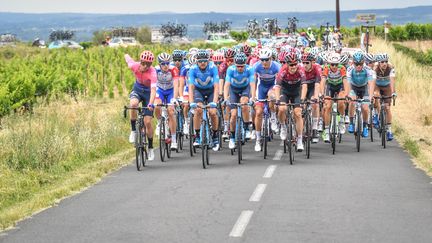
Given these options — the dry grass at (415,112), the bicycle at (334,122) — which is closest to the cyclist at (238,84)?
the bicycle at (334,122)

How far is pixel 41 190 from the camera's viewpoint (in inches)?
570

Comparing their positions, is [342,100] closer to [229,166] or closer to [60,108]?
[229,166]

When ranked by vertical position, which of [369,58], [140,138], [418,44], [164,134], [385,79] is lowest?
[418,44]

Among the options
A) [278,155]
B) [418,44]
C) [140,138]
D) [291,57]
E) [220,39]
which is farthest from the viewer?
[418,44]

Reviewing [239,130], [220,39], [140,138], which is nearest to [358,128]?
[239,130]

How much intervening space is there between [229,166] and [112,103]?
19.0 metres

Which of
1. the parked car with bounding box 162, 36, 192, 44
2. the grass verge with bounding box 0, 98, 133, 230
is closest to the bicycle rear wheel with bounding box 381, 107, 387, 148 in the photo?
the grass verge with bounding box 0, 98, 133, 230

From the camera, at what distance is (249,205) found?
1184 centimetres

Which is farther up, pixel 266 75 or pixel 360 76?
pixel 266 75

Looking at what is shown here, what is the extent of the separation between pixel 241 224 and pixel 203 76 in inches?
276

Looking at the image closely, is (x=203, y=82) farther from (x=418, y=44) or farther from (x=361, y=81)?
(x=418, y=44)

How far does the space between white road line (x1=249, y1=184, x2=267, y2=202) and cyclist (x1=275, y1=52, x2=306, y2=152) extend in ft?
11.3

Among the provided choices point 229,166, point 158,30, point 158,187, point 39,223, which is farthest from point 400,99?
point 158,30

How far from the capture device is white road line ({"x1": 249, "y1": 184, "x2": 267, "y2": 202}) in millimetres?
12352
